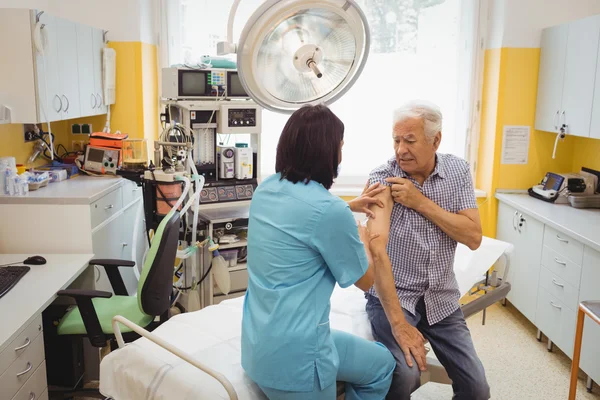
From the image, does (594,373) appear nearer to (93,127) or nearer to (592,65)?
(592,65)

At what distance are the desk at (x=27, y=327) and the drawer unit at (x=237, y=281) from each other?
94 centimetres

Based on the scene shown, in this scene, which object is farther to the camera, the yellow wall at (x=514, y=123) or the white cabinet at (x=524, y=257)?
the yellow wall at (x=514, y=123)

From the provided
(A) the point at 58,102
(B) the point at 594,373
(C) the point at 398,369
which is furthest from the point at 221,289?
(B) the point at 594,373

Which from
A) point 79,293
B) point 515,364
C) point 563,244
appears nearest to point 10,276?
point 79,293

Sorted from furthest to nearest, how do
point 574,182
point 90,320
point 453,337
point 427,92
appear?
1. point 427,92
2. point 574,182
3. point 90,320
4. point 453,337

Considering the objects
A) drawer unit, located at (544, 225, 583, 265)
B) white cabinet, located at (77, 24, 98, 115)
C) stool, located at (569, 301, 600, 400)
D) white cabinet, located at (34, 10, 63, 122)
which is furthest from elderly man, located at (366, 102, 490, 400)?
white cabinet, located at (77, 24, 98, 115)

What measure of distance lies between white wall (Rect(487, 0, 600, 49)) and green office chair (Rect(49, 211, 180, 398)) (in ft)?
8.71

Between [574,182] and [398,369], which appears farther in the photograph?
[574,182]

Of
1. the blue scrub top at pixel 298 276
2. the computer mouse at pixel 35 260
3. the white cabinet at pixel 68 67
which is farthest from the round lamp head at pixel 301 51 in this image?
the white cabinet at pixel 68 67

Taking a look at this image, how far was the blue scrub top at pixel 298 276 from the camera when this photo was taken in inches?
61.6

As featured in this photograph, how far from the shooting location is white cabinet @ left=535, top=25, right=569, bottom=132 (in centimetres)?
361

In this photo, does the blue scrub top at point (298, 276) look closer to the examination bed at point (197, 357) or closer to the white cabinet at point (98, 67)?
the examination bed at point (197, 357)

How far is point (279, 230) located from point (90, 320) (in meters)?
1.18

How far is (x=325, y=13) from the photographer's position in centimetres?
154
